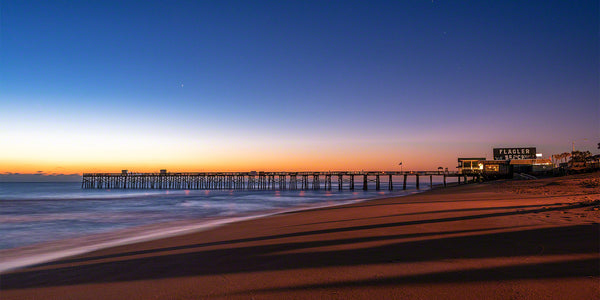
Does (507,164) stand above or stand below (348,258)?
above

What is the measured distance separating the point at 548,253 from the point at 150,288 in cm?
627

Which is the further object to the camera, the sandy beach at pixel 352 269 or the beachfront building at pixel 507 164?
the beachfront building at pixel 507 164

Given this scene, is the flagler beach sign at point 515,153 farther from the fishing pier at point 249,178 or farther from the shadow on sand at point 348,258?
the shadow on sand at point 348,258

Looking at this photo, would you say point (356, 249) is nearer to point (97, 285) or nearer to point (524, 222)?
point (97, 285)

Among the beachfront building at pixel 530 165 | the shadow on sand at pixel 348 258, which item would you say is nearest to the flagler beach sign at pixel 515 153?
the beachfront building at pixel 530 165

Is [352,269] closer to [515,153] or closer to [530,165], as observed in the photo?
[530,165]

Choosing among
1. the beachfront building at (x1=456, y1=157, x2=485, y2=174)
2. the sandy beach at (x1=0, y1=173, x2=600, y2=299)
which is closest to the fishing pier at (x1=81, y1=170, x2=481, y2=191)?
the beachfront building at (x1=456, y1=157, x2=485, y2=174)

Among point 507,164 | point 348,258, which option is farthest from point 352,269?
point 507,164

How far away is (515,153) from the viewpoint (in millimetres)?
68875

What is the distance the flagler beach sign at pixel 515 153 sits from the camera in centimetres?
6819

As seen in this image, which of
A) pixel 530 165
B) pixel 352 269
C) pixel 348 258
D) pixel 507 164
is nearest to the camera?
pixel 352 269

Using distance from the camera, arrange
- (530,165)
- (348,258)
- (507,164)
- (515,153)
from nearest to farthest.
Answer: (348,258) < (507,164) < (530,165) < (515,153)

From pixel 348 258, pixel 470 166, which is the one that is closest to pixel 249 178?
pixel 470 166

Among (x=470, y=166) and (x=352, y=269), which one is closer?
(x=352, y=269)
